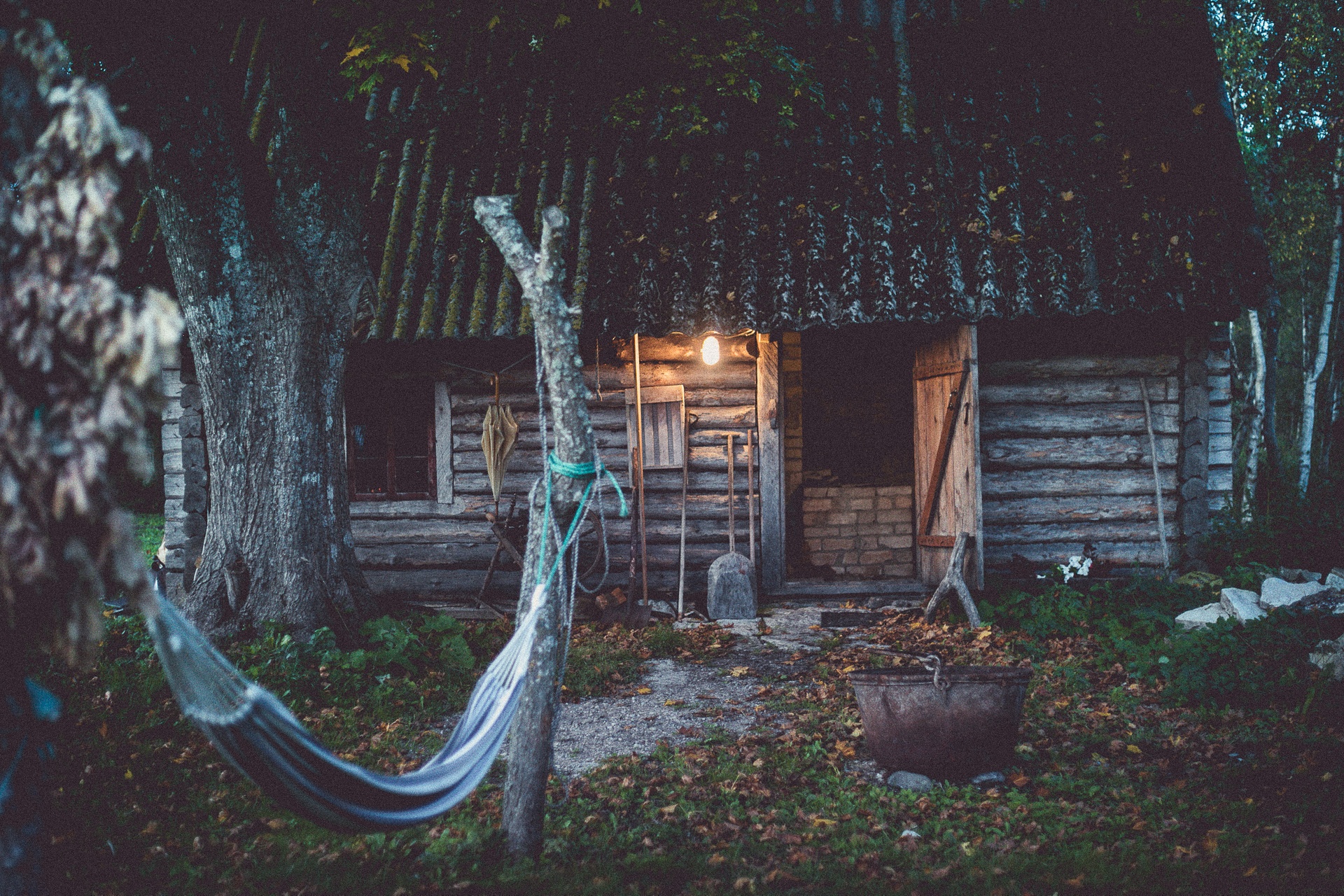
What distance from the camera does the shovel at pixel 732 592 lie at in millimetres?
7598

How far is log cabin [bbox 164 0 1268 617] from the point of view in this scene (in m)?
7.19

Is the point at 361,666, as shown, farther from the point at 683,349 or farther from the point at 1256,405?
the point at 1256,405

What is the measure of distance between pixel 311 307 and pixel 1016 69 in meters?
7.07

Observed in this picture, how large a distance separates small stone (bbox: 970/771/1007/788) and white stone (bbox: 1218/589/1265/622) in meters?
2.78

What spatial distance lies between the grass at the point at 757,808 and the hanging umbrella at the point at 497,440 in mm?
2614

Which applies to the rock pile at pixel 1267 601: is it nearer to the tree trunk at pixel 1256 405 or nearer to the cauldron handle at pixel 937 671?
the cauldron handle at pixel 937 671

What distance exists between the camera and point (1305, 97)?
11.7 m

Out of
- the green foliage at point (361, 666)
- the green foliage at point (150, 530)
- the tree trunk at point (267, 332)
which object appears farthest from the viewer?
the green foliage at point (150, 530)

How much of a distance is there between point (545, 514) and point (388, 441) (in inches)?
223

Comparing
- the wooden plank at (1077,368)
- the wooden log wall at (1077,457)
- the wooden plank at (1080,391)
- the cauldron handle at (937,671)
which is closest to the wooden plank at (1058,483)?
the wooden log wall at (1077,457)

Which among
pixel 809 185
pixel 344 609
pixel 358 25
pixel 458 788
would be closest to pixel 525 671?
pixel 458 788

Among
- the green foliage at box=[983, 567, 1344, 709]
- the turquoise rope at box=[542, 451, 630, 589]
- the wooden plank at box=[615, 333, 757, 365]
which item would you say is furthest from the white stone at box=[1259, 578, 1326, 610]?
the turquoise rope at box=[542, 451, 630, 589]

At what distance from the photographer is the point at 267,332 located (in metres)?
5.76

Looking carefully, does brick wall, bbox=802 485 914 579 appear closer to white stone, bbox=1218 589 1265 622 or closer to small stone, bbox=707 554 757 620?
small stone, bbox=707 554 757 620
